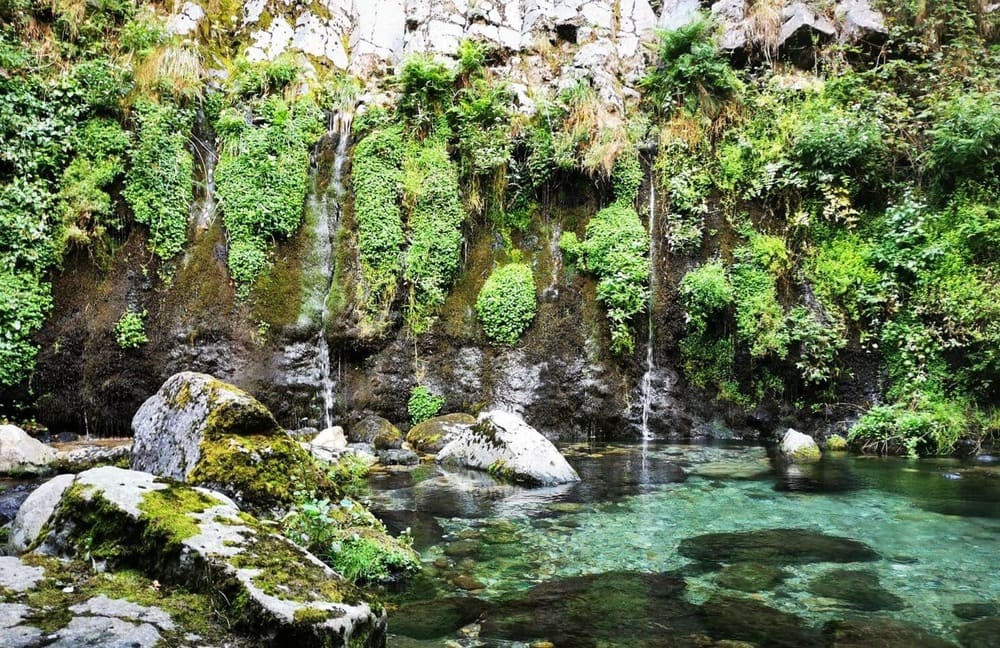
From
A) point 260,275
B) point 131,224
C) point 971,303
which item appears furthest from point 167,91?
point 971,303

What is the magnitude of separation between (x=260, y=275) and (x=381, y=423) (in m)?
4.03

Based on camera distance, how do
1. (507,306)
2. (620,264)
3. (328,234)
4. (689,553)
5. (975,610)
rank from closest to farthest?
1. (975,610)
2. (689,553)
3. (620,264)
4. (507,306)
5. (328,234)

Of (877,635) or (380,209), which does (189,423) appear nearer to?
(877,635)

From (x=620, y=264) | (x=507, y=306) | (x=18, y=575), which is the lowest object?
(x=18, y=575)

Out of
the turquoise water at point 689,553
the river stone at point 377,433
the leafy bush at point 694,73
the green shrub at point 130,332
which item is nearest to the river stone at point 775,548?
the turquoise water at point 689,553

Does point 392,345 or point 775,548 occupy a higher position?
point 392,345

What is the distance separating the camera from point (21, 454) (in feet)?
28.4

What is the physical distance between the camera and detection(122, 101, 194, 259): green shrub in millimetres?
12422

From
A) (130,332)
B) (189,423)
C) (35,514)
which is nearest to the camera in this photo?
(35,514)

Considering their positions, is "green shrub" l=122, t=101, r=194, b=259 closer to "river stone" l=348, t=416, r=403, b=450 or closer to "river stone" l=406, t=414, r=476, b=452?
"river stone" l=348, t=416, r=403, b=450

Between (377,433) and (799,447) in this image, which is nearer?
(799,447)

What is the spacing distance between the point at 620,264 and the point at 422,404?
4.94 meters

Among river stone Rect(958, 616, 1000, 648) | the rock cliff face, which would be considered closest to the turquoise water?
river stone Rect(958, 616, 1000, 648)

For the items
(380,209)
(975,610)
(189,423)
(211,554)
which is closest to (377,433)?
(380,209)
